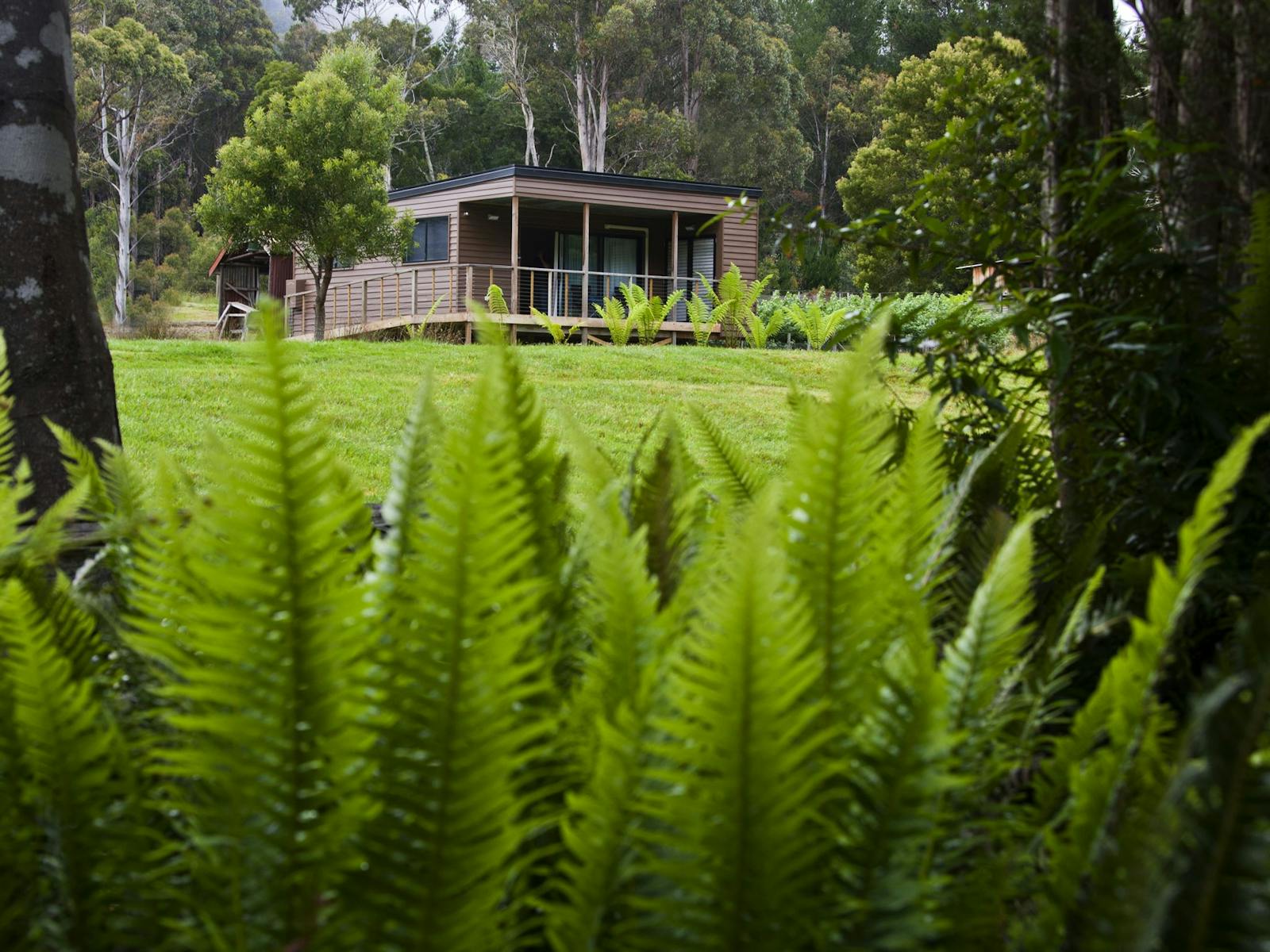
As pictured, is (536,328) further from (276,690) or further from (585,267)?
(276,690)

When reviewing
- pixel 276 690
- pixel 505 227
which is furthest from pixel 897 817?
pixel 505 227

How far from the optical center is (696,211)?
1238 inches

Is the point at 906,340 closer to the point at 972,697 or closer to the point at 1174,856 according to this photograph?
the point at 972,697

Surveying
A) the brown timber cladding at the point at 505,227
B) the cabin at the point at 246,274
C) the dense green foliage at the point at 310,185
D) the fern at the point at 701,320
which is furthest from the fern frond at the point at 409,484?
the cabin at the point at 246,274

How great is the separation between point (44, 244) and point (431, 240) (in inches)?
1164

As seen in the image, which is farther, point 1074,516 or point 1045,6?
point 1045,6

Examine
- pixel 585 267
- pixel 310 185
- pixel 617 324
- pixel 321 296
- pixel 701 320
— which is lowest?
pixel 617 324

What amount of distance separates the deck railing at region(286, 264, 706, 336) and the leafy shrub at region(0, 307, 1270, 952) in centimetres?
2648

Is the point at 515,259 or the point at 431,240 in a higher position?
the point at 431,240

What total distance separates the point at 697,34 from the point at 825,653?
174 ft

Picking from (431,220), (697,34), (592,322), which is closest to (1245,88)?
(592,322)

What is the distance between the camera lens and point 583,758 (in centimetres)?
56

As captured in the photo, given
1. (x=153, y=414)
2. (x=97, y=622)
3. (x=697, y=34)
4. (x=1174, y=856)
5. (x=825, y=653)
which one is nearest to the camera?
(x=1174, y=856)

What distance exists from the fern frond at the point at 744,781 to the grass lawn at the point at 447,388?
7.91 m
